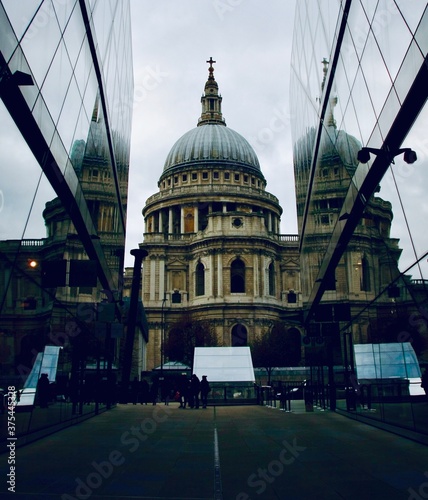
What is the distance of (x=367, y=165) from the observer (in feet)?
45.8

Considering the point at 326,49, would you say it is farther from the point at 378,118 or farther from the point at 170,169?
the point at 170,169

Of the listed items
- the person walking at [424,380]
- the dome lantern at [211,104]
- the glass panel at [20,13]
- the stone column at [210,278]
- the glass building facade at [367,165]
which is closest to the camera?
the glass panel at [20,13]

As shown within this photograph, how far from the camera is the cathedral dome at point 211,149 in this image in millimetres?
114125

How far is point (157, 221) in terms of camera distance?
4281 inches

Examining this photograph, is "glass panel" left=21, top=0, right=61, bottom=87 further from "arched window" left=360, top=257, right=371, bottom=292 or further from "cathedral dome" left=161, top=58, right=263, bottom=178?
"cathedral dome" left=161, top=58, right=263, bottom=178

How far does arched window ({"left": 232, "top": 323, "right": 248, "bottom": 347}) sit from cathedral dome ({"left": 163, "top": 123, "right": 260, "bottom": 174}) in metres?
40.2

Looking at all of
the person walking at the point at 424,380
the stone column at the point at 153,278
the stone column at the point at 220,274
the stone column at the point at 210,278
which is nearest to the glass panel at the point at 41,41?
the person walking at the point at 424,380

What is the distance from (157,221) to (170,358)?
3501 cm

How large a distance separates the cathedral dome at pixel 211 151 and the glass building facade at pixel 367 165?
8700 cm

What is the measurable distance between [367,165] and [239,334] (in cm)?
6991

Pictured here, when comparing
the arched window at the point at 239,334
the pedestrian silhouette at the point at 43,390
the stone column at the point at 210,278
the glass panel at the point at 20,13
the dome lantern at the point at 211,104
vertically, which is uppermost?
the dome lantern at the point at 211,104

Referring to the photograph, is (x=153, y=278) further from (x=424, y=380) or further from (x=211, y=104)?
(x=424, y=380)

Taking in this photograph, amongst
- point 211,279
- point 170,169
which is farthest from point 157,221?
point 211,279

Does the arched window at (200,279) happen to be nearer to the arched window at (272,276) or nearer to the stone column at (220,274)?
the stone column at (220,274)
